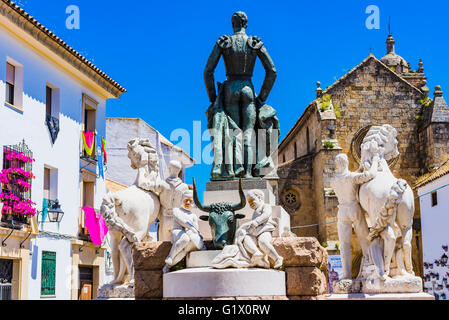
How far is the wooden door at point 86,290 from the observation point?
75.1 feet

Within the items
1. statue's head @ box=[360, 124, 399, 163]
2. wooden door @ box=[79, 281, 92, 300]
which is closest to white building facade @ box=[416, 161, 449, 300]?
wooden door @ box=[79, 281, 92, 300]

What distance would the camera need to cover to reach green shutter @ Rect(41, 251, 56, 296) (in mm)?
20328

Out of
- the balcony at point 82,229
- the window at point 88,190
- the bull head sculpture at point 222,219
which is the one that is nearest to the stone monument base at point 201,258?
the bull head sculpture at point 222,219

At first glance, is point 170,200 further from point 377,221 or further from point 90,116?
point 90,116

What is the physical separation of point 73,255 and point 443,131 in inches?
787

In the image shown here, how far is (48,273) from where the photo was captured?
20578 millimetres

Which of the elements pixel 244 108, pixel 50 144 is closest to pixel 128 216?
pixel 244 108

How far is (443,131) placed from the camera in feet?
112

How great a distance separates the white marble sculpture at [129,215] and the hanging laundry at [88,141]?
549 inches

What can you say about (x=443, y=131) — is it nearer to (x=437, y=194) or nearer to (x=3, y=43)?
(x=437, y=194)

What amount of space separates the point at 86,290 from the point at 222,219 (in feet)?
52.3

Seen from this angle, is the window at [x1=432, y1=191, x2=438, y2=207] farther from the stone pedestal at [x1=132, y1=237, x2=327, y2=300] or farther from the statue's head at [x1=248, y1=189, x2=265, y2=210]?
the statue's head at [x1=248, y1=189, x2=265, y2=210]

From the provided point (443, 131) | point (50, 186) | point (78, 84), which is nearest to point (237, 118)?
point (50, 186)
